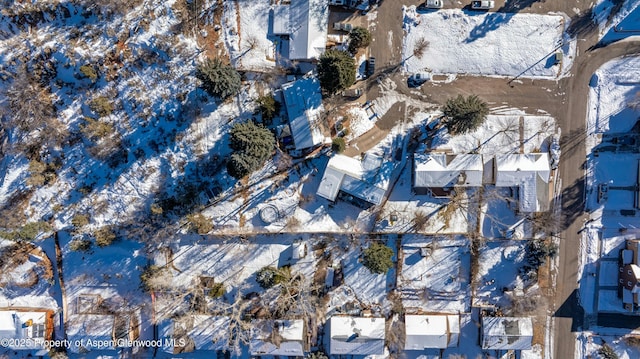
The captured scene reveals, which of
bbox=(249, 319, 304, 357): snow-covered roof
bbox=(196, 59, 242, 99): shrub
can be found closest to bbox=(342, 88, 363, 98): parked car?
bbox=(196, 59, 242, 99): shrub

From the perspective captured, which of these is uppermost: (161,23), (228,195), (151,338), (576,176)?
(161,23)

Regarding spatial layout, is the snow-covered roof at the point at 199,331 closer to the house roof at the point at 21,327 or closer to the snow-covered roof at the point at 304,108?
the house roof at the point at 21,327

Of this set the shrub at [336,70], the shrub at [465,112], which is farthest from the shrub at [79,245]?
the shrub at [465,112]

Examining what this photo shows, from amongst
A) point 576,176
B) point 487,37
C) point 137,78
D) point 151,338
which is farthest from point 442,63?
point 151,338

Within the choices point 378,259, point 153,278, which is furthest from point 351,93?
point 153,278

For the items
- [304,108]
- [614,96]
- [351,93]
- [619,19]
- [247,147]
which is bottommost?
[247,147]

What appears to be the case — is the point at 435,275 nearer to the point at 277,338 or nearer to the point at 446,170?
the point at 446,170

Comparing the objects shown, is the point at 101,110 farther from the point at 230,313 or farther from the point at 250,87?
the point at 230,313
